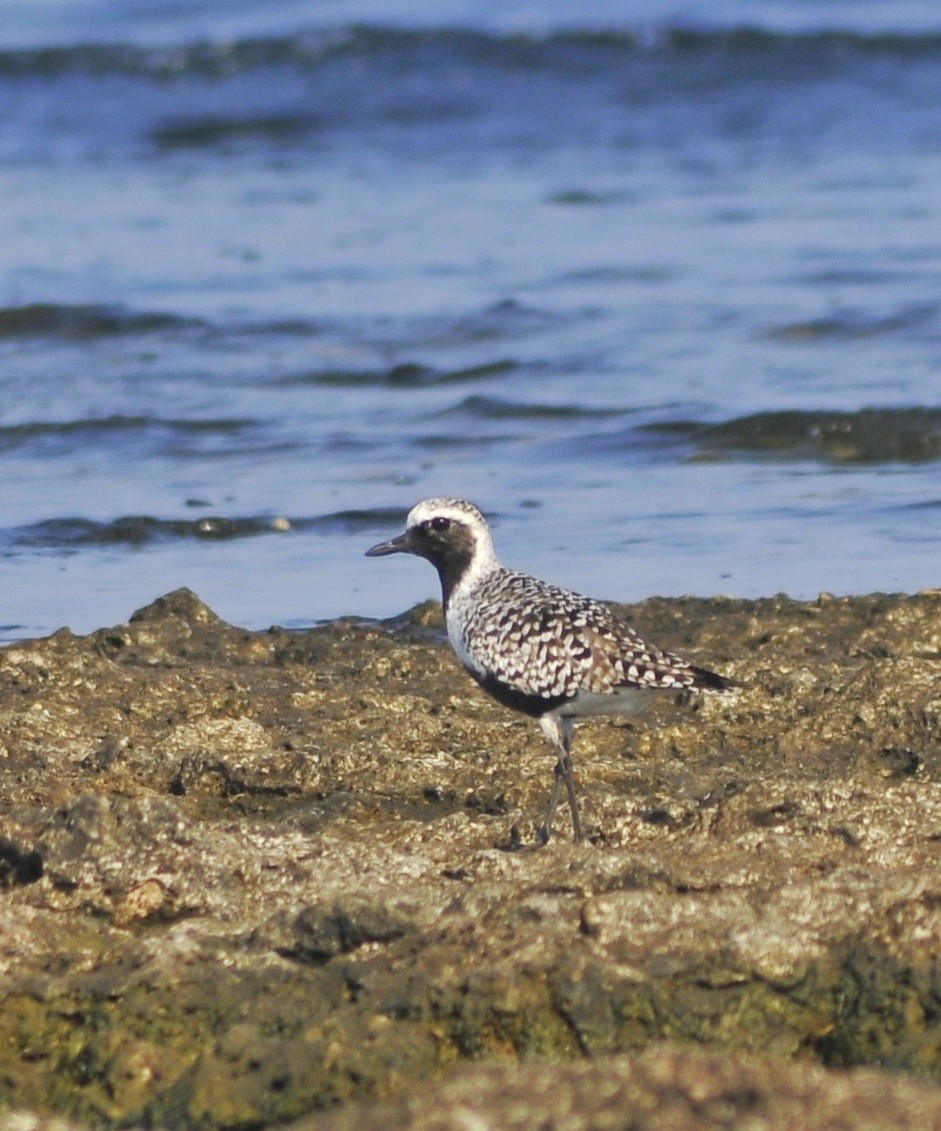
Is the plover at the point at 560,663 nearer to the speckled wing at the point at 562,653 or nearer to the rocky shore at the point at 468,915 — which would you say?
the speckled wing at the point at 562,653

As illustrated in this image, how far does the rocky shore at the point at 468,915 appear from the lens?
322 cm

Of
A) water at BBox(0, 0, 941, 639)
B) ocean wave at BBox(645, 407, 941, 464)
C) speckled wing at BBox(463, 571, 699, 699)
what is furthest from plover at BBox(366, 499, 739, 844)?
ocean wave at BBox(645, 407, 941, 464)

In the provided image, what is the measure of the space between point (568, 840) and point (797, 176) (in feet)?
45.4

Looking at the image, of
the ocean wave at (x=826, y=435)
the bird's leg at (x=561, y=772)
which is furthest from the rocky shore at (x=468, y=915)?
the ocean wave at (x=826, y=435)

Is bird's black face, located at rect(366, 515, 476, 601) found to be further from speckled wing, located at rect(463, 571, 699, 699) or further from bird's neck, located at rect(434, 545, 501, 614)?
speckled wing, located at rect(463, 571, 699, 699)

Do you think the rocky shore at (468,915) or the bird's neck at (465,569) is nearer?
the rocky shore at (468,915)

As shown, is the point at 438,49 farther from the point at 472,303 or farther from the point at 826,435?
the point at 826,435

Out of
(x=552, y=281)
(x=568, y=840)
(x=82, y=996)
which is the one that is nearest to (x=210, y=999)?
(x=82, y=996)

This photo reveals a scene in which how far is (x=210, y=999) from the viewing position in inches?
137

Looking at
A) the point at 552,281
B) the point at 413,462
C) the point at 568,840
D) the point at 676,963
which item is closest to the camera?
the point at 676,963

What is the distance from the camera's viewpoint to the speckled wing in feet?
15.5

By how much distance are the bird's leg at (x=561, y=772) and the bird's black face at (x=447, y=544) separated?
0.66m

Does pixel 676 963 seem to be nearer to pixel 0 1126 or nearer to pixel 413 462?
pixel 0 1126

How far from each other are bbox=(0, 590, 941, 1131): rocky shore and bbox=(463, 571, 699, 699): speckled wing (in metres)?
0.27
